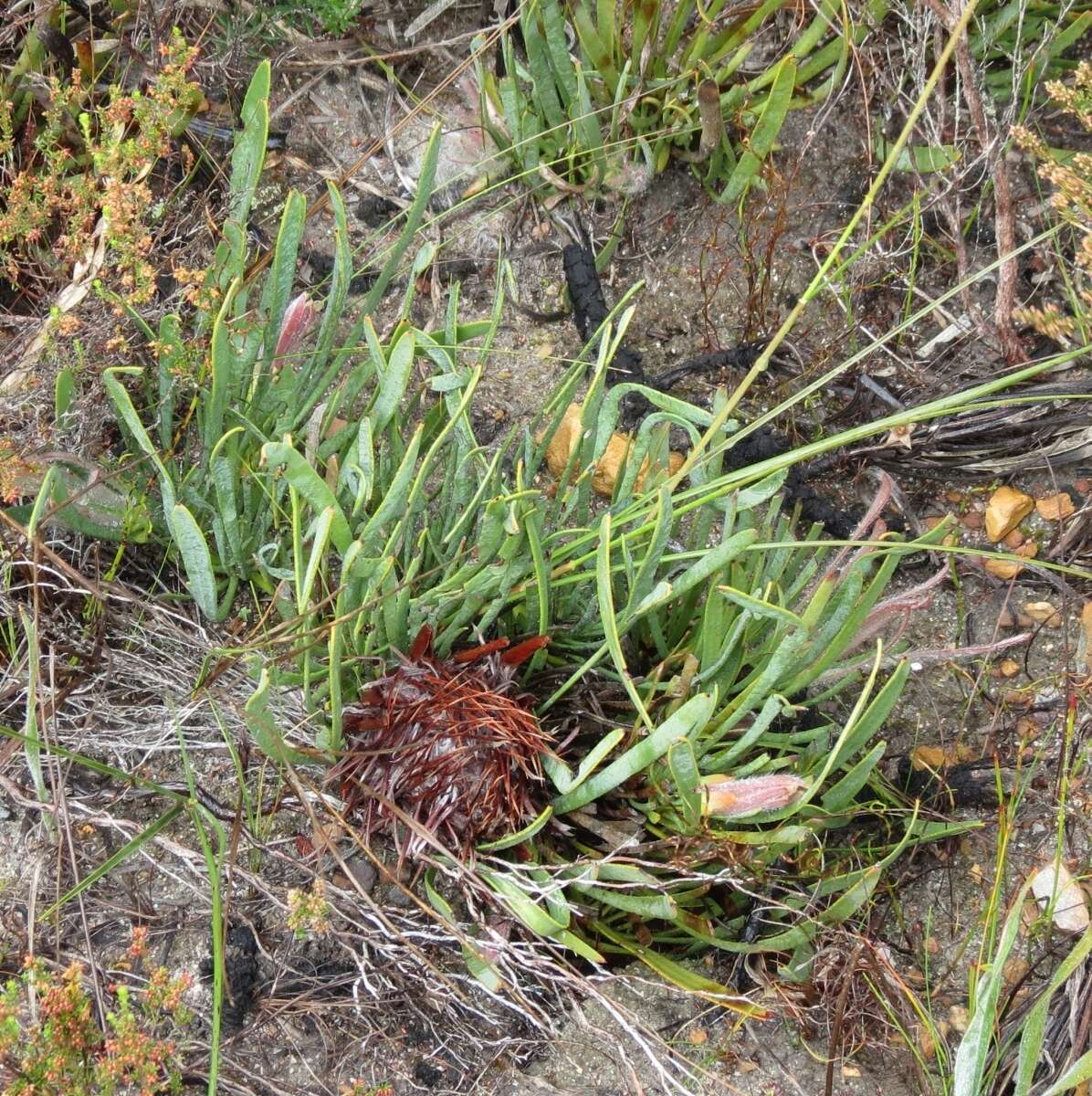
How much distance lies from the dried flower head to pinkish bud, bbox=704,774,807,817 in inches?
9.0

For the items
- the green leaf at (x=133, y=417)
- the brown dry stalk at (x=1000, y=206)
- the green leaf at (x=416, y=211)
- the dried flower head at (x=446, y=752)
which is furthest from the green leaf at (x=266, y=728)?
the brown dry stalk at (x=1000, y=206)

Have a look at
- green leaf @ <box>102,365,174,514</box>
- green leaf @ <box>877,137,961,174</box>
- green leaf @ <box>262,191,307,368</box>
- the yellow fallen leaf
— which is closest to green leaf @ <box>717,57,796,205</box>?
green leaf @ <box>877,137,961,174</box>

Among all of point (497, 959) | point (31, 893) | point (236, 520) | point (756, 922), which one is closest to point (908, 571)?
point (756, 922)

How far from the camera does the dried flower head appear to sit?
138 centimetres

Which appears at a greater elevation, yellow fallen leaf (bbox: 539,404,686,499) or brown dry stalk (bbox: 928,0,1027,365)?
brown dry stalk (bbox: 928,0,1027,365)

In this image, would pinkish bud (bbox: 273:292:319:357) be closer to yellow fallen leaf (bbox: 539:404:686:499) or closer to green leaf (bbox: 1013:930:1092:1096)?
yellow fallen leaf (bbox: 539:404:686:499)

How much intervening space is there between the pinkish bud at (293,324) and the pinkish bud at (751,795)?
0.86 metres

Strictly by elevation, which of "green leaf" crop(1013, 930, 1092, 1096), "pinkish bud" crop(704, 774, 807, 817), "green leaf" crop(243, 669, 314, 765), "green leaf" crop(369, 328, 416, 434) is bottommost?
"green leaf" crop(1013, 930, 1092, 1096)

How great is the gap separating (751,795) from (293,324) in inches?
36.3

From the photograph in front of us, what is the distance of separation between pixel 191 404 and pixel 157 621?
318mm

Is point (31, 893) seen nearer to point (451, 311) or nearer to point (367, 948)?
point (367, 948)

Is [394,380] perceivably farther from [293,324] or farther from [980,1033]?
[980,1033]

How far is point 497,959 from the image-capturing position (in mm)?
1383

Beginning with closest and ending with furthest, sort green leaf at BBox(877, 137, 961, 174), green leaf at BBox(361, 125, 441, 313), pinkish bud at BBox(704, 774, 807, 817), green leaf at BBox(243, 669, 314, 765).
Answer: green leaf at BBox(243, 669, 314, 765), pinkish bud at BBox(704, 774, 807, 817), green leaf at BBox(361, 125, 441, 313), green leaf at BBox(877, 137, 961, 174)
